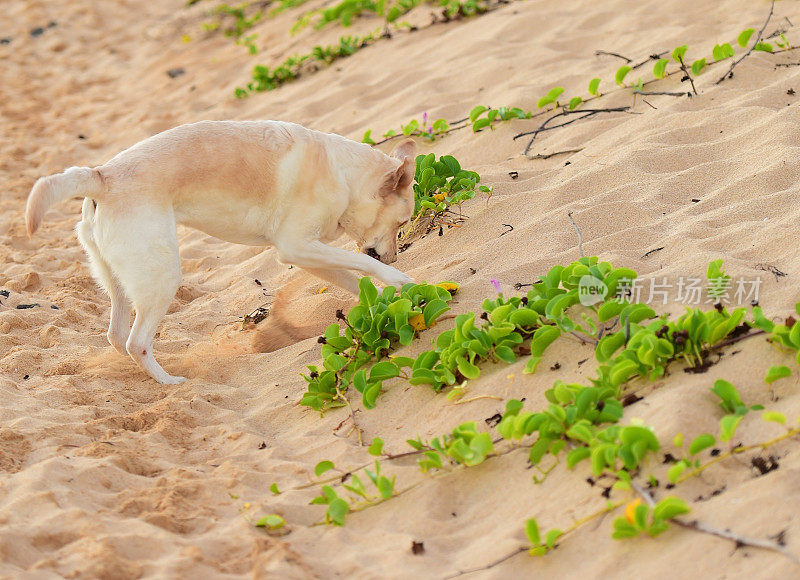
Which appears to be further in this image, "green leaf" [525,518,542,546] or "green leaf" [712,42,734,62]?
"green leaf" [712,42,734,62]

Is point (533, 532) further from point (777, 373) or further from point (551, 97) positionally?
point (551, 97)

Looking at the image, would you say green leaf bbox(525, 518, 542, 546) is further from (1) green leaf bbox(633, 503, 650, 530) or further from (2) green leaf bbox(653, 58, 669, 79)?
(2) green leaf bbox(653, 58, 669, 79)

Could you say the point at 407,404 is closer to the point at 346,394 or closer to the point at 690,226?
the point at 346,394

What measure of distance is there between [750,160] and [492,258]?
1.57 m

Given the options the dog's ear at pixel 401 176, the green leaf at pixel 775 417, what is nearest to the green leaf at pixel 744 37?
the dog's ear at pixel 401 176

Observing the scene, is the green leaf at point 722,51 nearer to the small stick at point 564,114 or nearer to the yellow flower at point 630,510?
the small stick at point 564,114

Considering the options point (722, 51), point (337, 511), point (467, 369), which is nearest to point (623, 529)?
point (337, 511)

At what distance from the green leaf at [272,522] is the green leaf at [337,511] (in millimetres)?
175

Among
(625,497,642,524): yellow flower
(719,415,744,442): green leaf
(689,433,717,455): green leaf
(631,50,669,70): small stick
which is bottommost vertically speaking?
(625,497,642,524): yellow flower

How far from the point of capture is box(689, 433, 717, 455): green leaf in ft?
9.45

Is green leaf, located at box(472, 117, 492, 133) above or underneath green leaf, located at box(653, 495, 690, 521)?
above

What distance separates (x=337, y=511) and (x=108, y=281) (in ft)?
7.51

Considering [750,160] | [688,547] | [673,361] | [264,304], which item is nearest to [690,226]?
[750,160]

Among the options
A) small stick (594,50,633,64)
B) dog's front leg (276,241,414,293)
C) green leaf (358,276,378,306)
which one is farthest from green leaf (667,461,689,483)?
small stick (594,50,633,64)
